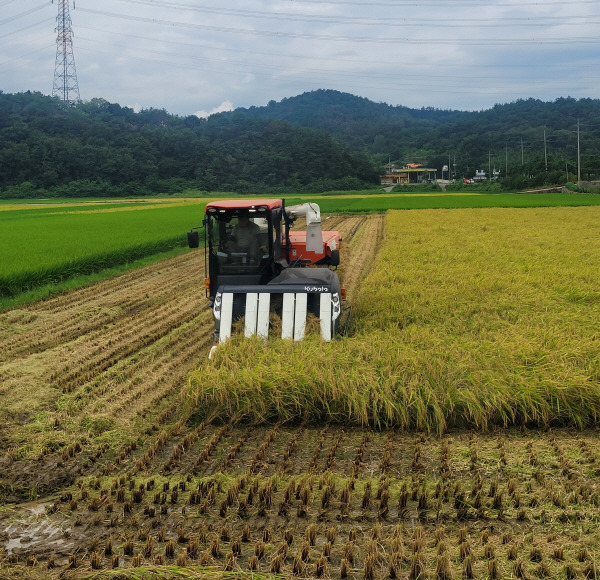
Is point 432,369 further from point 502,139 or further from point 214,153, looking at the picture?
point 502,139

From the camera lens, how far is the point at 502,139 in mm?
109500

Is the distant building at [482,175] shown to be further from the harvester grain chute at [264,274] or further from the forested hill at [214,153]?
the harvester grain chute at [264,274]

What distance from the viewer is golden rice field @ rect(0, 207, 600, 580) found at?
3.39 metres

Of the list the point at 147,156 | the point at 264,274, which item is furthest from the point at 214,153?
the point at 264,274

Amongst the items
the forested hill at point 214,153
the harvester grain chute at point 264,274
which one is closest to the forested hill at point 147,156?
the forested hill at point 214,153

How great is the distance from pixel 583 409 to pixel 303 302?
3316 mm

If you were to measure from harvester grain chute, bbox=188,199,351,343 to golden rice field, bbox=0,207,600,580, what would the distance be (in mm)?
585

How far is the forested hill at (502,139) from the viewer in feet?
235

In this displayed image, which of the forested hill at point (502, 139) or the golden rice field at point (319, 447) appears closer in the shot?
the golden rice field at point (319, 447)

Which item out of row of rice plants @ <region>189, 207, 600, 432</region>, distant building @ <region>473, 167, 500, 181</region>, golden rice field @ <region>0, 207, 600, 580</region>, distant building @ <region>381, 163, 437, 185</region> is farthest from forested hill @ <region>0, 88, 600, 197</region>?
golden rice field @ <region>0, 207, 600, 580</region>

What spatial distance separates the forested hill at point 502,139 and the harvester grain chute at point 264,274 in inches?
2371

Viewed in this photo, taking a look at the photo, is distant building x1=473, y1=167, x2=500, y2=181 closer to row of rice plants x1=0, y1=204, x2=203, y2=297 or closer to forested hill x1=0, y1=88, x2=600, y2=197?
forested hill x1=0, y1=88, x2=600, y2=197

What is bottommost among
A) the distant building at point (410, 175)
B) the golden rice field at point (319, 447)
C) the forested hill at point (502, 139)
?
the golden rice field at point (319, 447)

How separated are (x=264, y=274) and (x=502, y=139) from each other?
366ft
